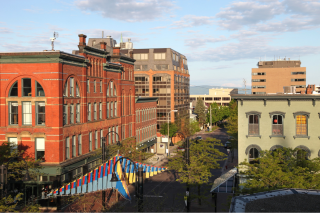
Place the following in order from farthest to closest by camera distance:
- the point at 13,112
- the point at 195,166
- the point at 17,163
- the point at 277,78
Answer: the point at 277,78
the point at 13,112
the point at 195,166
the point at 17,163

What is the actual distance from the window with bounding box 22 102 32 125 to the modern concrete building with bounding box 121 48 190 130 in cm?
5421

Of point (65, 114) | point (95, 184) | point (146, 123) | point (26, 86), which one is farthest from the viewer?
point (146, 123)

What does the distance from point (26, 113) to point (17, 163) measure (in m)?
6.98

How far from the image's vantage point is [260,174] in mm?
25047

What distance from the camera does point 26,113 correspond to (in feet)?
120

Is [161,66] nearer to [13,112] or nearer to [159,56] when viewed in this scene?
[159,56]

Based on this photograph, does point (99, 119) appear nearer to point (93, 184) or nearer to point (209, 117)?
point (93, 184)

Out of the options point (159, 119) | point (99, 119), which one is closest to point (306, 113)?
point (99, 119)

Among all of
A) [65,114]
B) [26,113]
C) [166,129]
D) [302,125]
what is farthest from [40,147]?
[166,129]

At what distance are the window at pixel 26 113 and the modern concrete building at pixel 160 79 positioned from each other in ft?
178

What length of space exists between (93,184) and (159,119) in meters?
57.6

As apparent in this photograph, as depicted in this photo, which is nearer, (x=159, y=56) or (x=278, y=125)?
(x=278, y=125)

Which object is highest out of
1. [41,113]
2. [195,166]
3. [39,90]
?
[39,90]

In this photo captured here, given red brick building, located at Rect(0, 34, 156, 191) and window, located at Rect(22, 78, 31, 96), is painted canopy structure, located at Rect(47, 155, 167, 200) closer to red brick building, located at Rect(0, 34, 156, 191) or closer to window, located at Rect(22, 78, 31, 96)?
red brick building, located at Rect(0, 34, 156, 191)
